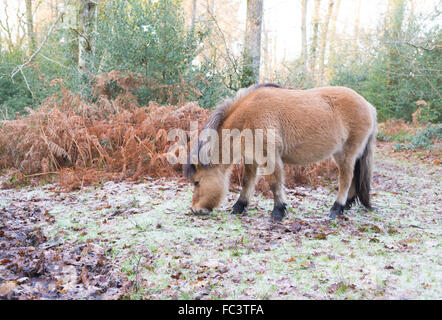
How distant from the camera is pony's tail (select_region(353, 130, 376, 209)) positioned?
5.30 m

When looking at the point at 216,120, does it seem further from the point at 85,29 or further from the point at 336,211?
the point at 85,29

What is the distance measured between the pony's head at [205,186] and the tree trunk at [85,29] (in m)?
7.30

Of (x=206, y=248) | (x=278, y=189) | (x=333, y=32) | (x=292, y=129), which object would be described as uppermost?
(x=333, y=32)

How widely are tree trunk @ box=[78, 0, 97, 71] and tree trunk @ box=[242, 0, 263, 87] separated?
4870 millimetres

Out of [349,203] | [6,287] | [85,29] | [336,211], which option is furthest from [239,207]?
[85,29]

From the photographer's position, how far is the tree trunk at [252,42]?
949cm

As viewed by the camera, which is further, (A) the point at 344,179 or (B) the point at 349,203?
(B) the point at 349,203

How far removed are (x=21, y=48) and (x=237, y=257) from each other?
15.6 metres

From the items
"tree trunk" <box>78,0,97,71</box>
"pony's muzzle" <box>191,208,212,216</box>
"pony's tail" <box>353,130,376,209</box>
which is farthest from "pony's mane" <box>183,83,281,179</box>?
"tree trunk" <box>78,0,97,71</box>

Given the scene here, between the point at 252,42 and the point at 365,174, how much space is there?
5.84 m

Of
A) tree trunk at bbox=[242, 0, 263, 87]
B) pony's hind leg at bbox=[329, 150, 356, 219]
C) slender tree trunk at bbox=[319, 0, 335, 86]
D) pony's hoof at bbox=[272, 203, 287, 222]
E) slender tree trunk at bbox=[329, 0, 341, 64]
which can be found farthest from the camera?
slender tree trunk at bbox=[329, 0, 341, 64]

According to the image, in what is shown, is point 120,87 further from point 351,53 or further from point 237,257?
point 351,53

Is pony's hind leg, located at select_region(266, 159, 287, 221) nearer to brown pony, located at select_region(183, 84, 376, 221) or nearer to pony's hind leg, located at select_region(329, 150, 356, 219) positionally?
brown pony, located at select_region(183, 84, 376, 221)

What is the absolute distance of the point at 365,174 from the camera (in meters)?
5.32
